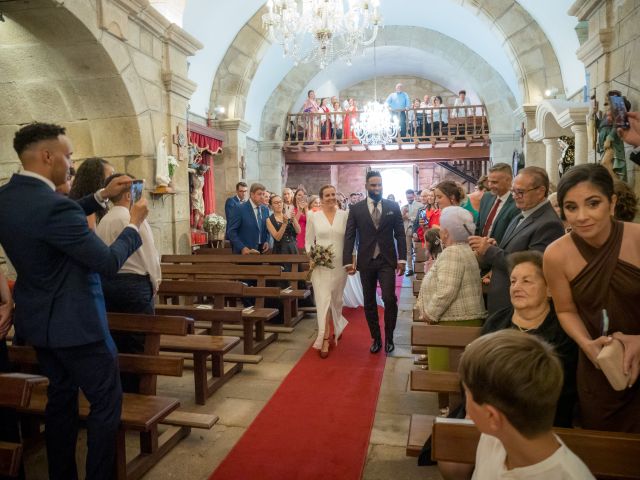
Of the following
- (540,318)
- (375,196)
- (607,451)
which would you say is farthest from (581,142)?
(607,451)

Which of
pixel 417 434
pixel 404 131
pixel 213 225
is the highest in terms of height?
pixel 404 131

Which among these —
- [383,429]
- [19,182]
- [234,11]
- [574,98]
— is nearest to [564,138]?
[574,98]

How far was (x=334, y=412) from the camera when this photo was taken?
329 centimetres

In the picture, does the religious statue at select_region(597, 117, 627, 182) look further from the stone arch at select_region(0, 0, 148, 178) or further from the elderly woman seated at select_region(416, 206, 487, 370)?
the stone arch at select_region(0, 0, 148, 178)

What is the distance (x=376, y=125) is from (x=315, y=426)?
9472 mm

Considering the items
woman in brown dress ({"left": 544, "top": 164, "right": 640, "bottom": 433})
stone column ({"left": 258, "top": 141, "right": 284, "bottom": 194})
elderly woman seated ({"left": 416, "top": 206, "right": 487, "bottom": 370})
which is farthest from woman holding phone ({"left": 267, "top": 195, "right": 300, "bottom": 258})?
stone column ({"left": 258, "top": 141, "right": 284, "bottom": 194})

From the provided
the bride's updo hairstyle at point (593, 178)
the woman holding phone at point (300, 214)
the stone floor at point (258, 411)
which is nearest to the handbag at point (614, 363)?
the bride's updo hairstyle at point (593, 178)

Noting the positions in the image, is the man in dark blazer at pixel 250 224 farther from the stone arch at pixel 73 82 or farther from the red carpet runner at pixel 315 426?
the red carpet runner at pixel 315 426

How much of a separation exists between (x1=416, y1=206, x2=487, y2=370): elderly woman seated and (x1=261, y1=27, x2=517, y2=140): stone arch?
10.2 m

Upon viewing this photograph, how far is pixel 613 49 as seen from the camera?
4.43m

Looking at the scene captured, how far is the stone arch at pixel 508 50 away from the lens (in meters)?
9.15

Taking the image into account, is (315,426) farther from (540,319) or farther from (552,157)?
(552,157)

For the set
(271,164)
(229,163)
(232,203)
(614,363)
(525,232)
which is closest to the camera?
(614,363)

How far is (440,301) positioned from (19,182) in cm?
227
